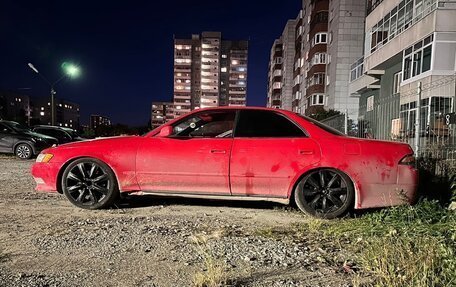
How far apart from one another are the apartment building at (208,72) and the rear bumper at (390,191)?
158 m

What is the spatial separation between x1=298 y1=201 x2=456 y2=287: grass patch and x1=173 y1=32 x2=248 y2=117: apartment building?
158635mm

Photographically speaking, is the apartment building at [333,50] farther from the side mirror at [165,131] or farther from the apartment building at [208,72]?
the apartment building at [208,72]

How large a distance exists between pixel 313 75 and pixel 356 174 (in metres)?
42.5

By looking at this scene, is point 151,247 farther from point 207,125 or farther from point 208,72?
point 208,72

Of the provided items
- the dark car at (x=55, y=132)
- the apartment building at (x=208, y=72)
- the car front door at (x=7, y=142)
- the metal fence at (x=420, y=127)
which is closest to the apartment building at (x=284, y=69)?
the dark car at (x=55, y=132)

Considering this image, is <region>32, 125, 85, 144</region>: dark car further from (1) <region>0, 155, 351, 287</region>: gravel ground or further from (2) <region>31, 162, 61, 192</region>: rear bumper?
(1) <region>0, 155, 351, 287</region>: gravel ground

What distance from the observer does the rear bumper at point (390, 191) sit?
4582mm

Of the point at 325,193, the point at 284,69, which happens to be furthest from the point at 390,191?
the point at 284,69

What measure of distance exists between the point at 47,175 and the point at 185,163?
6.94 ft

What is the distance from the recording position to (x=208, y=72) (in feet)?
543

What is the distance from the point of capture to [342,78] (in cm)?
3931

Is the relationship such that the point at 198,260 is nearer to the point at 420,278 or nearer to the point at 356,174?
the point at 420,278

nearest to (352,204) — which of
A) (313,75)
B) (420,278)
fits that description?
(420,278)

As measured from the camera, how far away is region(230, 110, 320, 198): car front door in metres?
4.75
